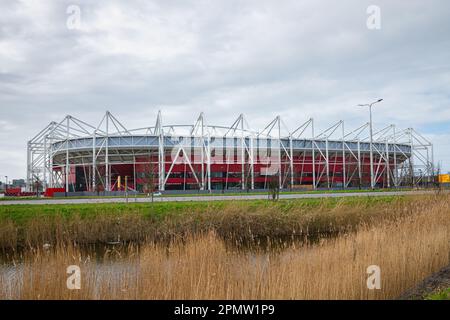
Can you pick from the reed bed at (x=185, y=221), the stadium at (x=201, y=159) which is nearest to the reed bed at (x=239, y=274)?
the reed bed at (x=185, y=221)

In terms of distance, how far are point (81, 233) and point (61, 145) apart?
1731 inches

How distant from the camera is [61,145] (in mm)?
55219

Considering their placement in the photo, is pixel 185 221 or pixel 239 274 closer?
pixel 239 274

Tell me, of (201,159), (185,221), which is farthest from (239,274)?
(201,159)

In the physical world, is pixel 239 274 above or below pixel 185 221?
above

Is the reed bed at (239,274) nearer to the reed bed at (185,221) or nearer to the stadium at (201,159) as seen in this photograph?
the reed bed at (185,221)

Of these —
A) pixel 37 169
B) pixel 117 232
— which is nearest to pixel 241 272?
pixel 117 232

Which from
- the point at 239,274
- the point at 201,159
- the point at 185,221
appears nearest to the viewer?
the point at 239,274

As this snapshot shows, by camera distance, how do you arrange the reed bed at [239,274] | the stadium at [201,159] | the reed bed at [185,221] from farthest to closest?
the stadium at [201,159] < the reed bed at [185,221] < the reed bed at [239,274]

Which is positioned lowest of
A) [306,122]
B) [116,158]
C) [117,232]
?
[117,232]

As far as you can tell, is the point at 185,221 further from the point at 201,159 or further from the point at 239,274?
the point at 201,159

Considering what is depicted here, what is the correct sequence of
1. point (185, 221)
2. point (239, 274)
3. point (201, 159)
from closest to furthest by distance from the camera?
1. point (239, 274)
2. point (185, 221)
3. point (201, 159)

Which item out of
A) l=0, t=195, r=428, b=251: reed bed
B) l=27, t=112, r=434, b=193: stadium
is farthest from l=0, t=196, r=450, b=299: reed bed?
l=27, t=112, r=434, b=193: stadium

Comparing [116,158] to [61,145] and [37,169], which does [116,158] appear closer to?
[61,145]
